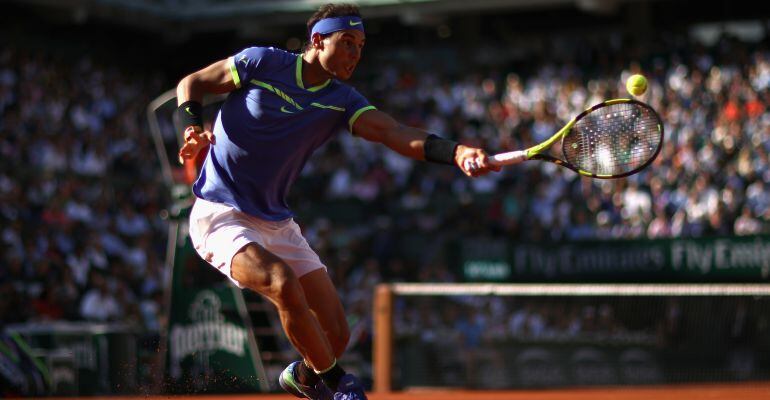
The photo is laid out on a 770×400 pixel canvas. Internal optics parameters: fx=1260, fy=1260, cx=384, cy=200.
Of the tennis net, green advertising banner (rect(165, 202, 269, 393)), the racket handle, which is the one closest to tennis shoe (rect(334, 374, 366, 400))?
the racket handle

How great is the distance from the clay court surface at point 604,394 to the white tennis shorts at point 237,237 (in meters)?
3.97

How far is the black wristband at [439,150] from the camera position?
6309 mm

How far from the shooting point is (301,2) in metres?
27.2

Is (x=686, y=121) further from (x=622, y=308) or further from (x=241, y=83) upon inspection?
(x=241, y=83)

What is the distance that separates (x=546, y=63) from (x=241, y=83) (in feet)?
61.4

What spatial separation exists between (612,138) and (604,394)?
7.20 metres

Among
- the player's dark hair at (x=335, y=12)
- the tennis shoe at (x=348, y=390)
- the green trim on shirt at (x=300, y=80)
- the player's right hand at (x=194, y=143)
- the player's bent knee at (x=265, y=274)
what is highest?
the player's dark hair at (x=335, y=12)

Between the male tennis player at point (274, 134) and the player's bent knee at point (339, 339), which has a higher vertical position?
the male tennis player at point (274, 134)

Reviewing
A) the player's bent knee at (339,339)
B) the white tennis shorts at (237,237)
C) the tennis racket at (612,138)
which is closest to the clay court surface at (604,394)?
the player's bent knee at (339,339)

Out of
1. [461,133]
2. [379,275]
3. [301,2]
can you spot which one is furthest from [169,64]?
[379,275]

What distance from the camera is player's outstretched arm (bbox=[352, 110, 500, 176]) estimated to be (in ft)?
19.9

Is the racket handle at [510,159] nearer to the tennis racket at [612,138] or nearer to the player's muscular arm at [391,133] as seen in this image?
the tennis racket at [612,138]

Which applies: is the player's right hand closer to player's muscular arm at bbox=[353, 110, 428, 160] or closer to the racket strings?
player's muscular arm at bbox=[353, 110, 428, 160]

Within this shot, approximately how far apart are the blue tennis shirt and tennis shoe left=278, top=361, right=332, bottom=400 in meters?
0.94
